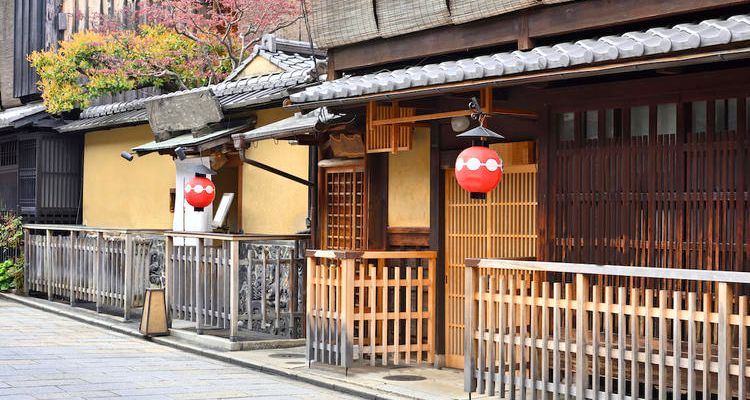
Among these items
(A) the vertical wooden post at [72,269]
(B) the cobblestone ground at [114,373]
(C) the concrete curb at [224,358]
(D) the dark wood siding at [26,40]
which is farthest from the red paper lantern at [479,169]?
(D) the dark wood siding at [26,40]

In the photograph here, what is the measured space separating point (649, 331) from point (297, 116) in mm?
8257

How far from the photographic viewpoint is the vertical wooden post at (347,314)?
43.5 ft

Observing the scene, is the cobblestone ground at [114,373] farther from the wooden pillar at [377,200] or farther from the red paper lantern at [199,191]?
the wooden pillar at [377,200]

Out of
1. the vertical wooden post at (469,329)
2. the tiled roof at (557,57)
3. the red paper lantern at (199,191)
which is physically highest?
the tiled roof at (557,57)

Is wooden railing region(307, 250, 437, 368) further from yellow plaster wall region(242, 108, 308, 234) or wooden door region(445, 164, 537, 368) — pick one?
yellow plaster wall region(242, 108, 308, 234)

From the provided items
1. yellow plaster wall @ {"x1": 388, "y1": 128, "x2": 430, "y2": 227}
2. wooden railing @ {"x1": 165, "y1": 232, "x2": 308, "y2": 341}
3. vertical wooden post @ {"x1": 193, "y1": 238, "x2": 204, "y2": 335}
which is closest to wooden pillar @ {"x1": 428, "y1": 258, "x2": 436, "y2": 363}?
yellow plaster wall @ {"x1": 388, "y1": 128, "x2": 430, "y2": 227}

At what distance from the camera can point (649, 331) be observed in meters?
9.55

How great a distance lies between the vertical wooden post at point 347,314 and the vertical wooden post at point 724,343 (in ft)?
17.3

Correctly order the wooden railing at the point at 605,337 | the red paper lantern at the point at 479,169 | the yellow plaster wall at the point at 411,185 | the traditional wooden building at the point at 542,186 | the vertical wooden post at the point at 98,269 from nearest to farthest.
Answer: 1. the wooden railing at the point at 605,337
2. the traditional wooden building at the point at 542,186
3. the red paper lantern at the point at 479,169
4. the yellow plaster wall at the point at 411,185
5. the vertical wooden post at the point at 98,269

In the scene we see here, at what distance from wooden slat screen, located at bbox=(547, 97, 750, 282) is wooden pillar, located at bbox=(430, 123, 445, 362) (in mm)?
2482

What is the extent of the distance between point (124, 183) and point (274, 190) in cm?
667

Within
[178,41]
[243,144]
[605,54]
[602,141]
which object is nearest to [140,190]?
[178,41]

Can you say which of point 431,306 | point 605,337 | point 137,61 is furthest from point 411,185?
point 137,61

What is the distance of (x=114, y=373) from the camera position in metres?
13.4
